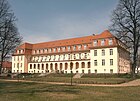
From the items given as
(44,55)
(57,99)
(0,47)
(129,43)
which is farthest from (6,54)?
(44,55)

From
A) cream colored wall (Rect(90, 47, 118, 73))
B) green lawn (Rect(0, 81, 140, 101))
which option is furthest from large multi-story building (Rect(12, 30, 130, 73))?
Result: green lawn (Rect(0, 81, 140, 101))

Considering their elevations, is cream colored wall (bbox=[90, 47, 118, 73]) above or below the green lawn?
above

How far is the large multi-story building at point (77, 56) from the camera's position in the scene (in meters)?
54.8

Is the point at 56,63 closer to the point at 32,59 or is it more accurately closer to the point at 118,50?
the point at 32,59

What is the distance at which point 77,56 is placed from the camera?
65.8 meters

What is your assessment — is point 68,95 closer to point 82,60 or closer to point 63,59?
point 82,60

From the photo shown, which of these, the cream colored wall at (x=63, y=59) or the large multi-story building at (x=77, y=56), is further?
the cream colored wall at (x=63, y=59)

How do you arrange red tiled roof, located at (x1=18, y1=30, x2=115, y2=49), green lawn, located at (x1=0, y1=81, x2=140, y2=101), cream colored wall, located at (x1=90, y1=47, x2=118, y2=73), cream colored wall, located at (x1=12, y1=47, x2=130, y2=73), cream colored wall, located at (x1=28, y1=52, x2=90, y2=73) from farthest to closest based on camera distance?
1. cream colored wall, located at (x1=28, y1=52, x2=90, y2=73)
2. red tiled roof, located at (x1=18, y1=30, x2=115, y2=49)
3. cream colored wall, located at (x1=12, y1=47, x2=130, y2=73)
4. cream colored wall, located at (x1=90, y1=47, x2=118, y2=73)
5. green lawn, located at (x1=0, y1=81, x2=140, y2=101)

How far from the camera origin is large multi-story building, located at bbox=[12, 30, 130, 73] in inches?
2158

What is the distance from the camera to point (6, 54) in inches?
1473

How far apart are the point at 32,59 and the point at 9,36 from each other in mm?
45530

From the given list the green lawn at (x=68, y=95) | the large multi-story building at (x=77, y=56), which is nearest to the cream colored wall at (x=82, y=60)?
the large multi-story building at (x=77, y=56)

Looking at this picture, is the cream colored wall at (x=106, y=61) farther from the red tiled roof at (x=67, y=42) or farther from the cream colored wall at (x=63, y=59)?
the cream colored wall at (x=63, y=59)

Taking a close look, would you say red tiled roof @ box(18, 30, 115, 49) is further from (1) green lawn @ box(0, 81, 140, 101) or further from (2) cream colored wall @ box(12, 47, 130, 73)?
(1) green lawn @ box(0, 81, 140, 101)
